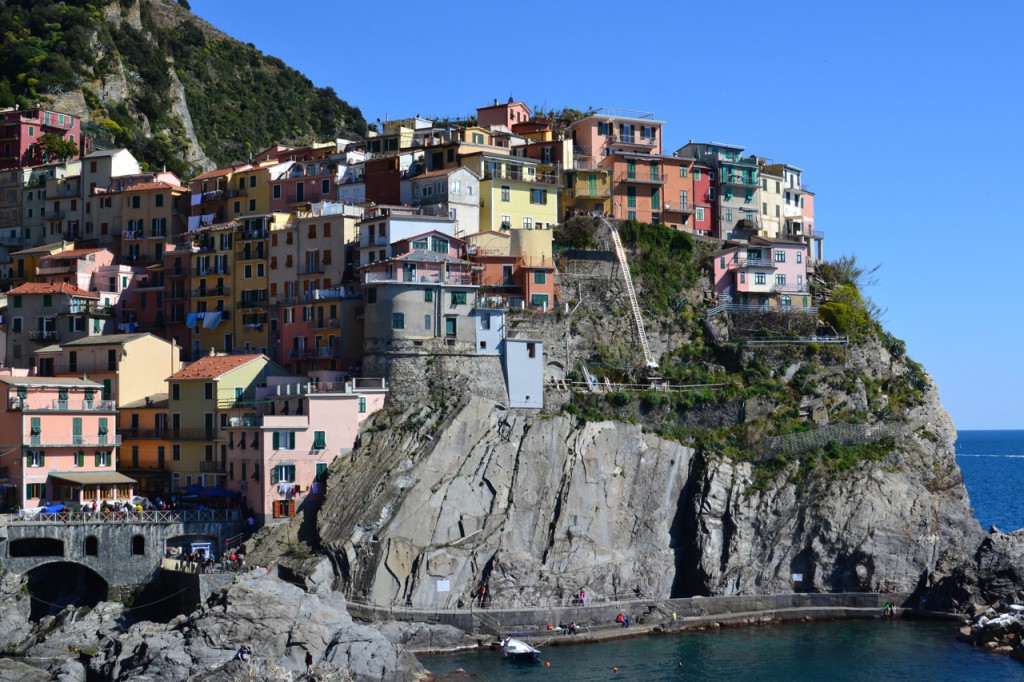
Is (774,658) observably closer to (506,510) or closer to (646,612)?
(646,612)

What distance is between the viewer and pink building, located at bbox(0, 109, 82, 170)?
382 feet

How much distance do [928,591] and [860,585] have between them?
12.1 ft

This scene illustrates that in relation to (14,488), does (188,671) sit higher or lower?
lower

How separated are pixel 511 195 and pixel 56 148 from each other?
133 feet

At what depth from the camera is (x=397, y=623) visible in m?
73.7

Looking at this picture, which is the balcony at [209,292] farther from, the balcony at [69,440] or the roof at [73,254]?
the balcony at [69,440]

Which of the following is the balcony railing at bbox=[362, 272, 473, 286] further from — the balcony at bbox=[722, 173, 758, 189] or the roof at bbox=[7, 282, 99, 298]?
the balcony at bbox=[722, 173, 758, 189]

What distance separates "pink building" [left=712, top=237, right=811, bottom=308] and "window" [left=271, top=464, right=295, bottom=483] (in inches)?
1259

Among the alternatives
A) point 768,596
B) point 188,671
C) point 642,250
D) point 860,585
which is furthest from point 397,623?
point 642,250

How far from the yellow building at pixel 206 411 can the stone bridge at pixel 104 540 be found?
6526 millimetres

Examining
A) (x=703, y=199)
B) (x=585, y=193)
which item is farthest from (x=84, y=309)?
(x=703, y=199)

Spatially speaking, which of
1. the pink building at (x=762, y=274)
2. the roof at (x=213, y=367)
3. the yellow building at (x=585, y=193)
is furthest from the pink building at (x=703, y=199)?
the roof at (x=213, y=367)

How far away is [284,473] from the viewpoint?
81.1 meters

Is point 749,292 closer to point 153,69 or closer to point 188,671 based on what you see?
point 188,671
